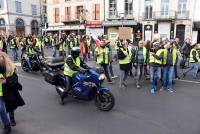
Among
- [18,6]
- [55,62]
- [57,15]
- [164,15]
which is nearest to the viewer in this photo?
[55,62]

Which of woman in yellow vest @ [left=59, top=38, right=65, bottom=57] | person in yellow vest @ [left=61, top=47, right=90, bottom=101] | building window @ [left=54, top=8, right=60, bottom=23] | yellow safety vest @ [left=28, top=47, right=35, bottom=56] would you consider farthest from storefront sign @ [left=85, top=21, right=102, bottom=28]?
person in yellow vest @ [left=61, top=47, right=90, bottom=101]

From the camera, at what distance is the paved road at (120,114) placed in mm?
5023

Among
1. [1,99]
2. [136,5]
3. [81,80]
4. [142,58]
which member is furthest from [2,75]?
[136,5]

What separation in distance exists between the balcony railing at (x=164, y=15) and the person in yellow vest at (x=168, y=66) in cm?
2394

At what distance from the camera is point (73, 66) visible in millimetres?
6121

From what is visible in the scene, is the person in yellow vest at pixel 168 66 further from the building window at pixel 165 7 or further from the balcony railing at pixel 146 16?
the balcony railing at pixel 146 16

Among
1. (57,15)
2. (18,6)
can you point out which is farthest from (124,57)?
(18,6)

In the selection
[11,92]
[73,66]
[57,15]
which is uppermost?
[57,15]

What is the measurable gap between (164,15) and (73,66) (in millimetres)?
27266

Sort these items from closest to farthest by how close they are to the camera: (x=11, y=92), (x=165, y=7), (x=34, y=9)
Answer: (x=11, y=92)
(x=165, y=7)
(x=34, y=9)

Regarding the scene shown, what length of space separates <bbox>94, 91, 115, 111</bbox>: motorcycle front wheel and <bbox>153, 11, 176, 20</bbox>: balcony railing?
2664 centimetres

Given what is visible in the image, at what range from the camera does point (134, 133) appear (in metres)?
4.84

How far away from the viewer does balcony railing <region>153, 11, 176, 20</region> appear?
30439 mm

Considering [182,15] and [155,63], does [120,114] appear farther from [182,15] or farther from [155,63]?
[182,15]
